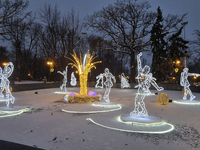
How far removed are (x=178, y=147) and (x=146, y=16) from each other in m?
25.0

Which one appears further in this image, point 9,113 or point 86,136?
point 9,113

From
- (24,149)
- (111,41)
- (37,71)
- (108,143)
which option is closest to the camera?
(24,149)

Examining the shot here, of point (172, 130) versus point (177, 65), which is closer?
point (172, 130)

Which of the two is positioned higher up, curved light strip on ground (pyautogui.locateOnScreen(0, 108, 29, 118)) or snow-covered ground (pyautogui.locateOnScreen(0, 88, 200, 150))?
curved light strip on ground (pyautogui.locateOnScreen(0, 108, 29, 118))

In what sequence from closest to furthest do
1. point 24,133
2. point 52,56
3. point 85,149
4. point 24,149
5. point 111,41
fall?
point 24,149, point 85,149, point 24,133, point 111,41, point 52,56

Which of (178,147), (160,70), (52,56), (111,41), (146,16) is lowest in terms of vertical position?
(178,147)

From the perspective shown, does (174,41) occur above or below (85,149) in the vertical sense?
above

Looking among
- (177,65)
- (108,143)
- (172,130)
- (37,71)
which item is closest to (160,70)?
(177,65)

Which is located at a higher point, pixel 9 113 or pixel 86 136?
pixel 9 113

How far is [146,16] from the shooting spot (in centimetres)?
2638

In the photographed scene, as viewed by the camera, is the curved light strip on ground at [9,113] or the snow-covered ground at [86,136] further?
the curved light strip on ground at [9,113]

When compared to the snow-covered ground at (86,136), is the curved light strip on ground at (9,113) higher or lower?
higher

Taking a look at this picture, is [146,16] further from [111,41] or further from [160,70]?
[160,70]

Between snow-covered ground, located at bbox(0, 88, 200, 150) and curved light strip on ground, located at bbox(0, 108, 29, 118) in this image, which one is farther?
curved light strip on ground, located at bbox(0, 108, 29, 118)
